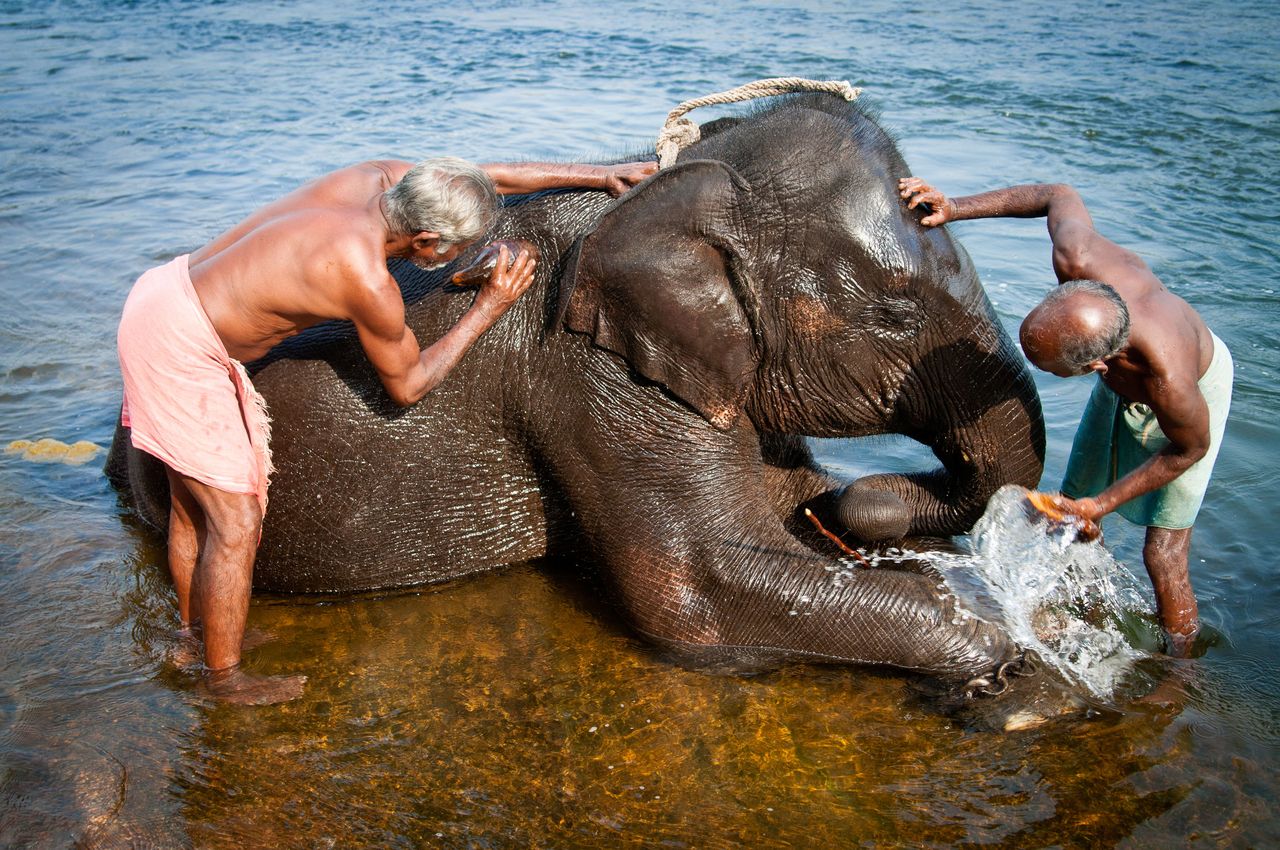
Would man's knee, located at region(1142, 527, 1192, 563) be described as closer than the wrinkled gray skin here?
No

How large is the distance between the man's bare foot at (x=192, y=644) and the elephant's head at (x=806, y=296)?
74.7 inches

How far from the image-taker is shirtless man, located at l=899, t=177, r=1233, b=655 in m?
4.02

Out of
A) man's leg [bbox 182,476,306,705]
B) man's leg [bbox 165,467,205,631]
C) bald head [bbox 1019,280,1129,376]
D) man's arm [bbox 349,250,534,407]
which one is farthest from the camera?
man's leg [bbox 165,467,205,631]

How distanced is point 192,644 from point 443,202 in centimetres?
214

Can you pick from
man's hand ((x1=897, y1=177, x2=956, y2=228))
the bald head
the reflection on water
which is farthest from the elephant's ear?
the reflection on water

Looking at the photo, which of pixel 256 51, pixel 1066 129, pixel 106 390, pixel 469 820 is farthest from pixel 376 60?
pixel 469 820

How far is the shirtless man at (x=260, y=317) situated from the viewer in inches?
161

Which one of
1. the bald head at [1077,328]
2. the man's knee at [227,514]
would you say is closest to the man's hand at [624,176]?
the bald head at [1077,328]

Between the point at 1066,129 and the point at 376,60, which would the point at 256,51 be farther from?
the point at 1066,129

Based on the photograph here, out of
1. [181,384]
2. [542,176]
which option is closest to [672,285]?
[542,176]

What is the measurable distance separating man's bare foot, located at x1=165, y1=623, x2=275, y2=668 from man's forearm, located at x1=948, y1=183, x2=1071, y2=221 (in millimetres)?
Answer: 3371

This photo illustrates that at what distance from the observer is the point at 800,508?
18.4ft

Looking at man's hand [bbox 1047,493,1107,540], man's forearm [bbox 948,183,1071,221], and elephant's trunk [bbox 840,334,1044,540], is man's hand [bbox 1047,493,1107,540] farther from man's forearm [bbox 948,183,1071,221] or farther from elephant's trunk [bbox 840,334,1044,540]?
man's forearm [bbox 948,183,1071,221]

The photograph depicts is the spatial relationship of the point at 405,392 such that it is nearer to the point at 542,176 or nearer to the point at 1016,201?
the point at 542,176
